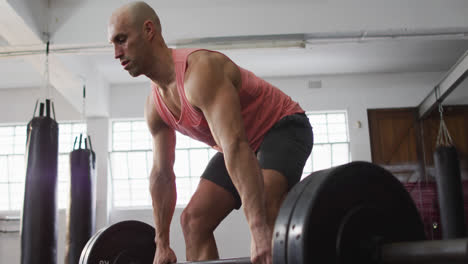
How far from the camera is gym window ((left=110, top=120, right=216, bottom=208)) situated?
24.9 ft

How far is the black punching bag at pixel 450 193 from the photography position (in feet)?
18.3

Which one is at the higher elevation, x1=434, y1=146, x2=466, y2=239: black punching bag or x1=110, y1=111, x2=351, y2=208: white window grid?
x1=110, y1=111, x2=351, y2=208: white window grid

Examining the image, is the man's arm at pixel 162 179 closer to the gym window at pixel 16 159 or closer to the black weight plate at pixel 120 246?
the black weight plate at pixel 120 246

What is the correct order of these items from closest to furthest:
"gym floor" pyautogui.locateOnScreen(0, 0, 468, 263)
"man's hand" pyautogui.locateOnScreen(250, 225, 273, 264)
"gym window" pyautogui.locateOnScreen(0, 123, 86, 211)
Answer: "man's hand" pyautogui.locateOnScreen(250, 225, 273, 264)
"gym floor" pyautogui.locateOnScreen(0, 0, 468, 263)
"gym window" pyautogui.locateOnScreen(0, 123, 86, 211)

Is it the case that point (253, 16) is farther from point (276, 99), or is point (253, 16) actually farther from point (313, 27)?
point (276, 99)

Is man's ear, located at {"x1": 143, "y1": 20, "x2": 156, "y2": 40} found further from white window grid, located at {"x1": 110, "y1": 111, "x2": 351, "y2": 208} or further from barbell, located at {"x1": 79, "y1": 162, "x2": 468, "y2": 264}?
white window grid, located at {"x1": 110, "y1": 111, "x2": 351, "y2": 208}

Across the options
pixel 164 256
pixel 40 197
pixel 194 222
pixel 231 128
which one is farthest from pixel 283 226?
pixel 40 197

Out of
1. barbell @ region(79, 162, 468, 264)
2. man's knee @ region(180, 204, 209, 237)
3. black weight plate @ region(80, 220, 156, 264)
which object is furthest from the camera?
black weight plate @ region(80, 220, 156, 264)

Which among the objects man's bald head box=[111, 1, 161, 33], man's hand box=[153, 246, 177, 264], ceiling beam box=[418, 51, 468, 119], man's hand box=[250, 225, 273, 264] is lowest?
man's hand box=[153, 246, 177, 264]

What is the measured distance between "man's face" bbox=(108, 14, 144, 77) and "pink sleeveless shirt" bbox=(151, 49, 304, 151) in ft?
0.38

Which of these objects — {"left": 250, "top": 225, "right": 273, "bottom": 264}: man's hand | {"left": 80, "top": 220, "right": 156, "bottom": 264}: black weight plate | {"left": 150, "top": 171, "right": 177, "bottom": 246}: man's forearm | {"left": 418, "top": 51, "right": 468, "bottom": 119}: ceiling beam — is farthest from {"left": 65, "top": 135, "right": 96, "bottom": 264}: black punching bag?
{"left": 250, "top": 225, "right": 273, "bottom": 264}: man's hand

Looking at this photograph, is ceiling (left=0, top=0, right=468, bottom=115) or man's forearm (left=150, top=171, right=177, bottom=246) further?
ceiling (left=0, top=0, right=468, bottom=115)

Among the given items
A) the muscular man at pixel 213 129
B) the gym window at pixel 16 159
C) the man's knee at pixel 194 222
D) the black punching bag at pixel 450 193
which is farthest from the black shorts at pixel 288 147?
the gym window at pixel 16 159

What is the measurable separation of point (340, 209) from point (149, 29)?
92 centimetres
